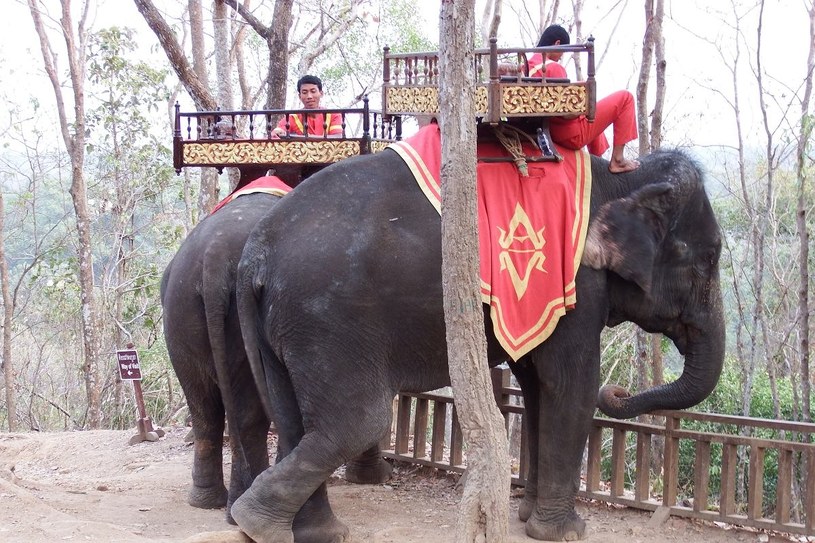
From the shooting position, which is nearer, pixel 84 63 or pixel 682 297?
pixel 682 297

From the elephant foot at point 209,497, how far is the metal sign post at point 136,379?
2514mm

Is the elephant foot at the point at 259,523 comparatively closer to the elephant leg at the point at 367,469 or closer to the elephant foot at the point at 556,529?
the elephant foot at the point at 556,529

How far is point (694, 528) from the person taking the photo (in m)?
5.33

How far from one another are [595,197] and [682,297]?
0.80 m

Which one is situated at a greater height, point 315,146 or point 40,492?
point 315,146

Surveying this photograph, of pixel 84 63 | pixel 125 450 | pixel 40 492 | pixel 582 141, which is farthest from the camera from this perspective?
pixel 84 63

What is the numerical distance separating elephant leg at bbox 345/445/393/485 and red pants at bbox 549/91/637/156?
8.46 feet

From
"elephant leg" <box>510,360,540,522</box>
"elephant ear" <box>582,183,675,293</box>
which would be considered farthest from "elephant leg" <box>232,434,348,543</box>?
"elephant ear" <box>582,183,675,293</box>

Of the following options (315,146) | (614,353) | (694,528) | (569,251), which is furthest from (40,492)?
(614,353)

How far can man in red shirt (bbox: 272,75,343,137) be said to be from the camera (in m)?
6.11

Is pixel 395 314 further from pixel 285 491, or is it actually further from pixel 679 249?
pixel 679 249

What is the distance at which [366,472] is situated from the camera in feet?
20.9

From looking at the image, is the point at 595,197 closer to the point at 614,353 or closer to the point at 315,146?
the point at 315,146

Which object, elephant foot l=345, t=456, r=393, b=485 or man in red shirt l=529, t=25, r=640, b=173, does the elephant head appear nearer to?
man in red shirt l=529, t=25, r=640, b=173
